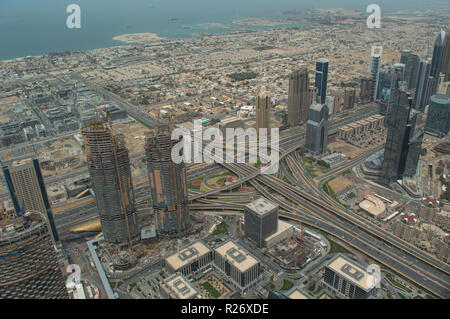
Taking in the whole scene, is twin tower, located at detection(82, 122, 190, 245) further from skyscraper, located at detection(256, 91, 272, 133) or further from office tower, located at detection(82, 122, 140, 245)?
skyscraper, located at detection(256, 91, 272, 133)

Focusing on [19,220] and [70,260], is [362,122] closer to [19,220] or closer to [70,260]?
[70,260]

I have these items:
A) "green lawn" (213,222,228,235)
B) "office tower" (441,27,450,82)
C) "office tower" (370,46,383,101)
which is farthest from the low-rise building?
"office tower" (441,27,450,82)

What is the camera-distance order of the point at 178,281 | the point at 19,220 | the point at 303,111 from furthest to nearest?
the point at 303,111 → the point at 178,281 → the point at 19,220

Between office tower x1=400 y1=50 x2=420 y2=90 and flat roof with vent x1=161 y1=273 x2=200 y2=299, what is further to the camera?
office tower x1=400 y1=50 x2=420 y2=90

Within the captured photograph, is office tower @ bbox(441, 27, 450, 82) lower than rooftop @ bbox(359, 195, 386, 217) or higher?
higher

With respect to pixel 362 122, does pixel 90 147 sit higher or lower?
higher

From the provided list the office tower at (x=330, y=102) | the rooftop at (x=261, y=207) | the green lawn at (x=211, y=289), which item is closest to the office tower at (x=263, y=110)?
the office tower at (x=330, y=102)
